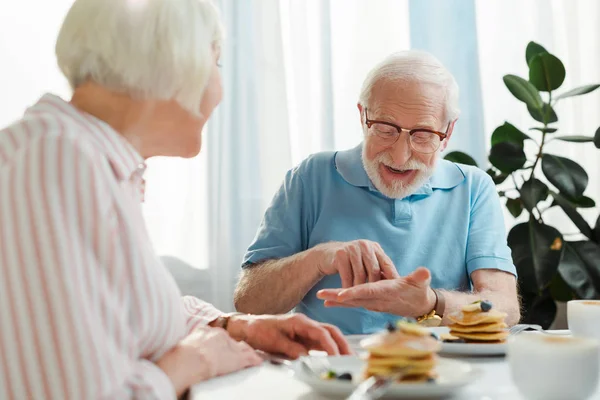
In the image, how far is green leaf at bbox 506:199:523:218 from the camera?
2.96 m

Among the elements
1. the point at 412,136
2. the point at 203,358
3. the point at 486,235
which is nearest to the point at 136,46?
the point at 203,358

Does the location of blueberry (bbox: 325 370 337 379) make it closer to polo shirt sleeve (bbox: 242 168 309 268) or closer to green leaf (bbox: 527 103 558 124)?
polo shirt sleeve (bbox: 242 168 309 268)

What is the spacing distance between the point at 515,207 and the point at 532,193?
143 mm

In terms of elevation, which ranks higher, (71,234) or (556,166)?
(71,234)

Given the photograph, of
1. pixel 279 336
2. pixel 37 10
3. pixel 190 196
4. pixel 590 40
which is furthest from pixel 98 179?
pixel 590 40

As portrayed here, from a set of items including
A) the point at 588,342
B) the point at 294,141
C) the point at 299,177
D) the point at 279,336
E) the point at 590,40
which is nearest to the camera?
the point at 588,342

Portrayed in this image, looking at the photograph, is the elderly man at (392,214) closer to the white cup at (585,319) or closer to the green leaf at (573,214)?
the white cup at (585,319)

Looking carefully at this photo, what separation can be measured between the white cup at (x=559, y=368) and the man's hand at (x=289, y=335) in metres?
0.43

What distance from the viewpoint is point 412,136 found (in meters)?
2.08

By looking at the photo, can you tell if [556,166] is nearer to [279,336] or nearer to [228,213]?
[228,213]

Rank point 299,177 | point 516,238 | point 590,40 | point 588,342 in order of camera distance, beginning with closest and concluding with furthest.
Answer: point 588,342, point 299,177, point 516,238, point 590,40

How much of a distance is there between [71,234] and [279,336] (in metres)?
0.53

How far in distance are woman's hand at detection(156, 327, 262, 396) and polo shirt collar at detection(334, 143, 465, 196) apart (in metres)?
1.00

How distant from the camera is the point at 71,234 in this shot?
91 centimetres
